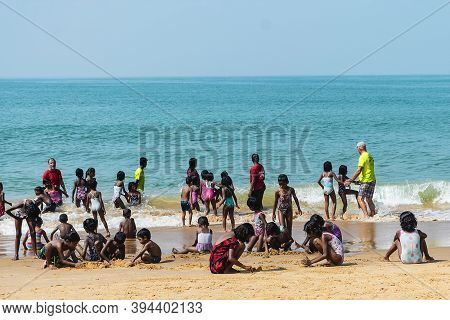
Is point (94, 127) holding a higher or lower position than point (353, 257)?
higher

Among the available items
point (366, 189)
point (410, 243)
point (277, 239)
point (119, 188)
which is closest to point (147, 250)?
point (277, 239)

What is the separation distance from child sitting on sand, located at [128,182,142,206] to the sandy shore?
6699 mm

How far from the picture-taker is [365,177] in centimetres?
1634

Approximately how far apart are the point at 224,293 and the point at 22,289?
2639mm

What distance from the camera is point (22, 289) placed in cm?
936

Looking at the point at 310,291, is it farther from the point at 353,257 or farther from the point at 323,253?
the point at 353,257

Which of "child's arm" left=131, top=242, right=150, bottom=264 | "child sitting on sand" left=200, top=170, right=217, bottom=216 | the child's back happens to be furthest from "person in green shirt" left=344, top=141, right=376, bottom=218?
"child's arm" left=131, top=242, right=150, bottom=264

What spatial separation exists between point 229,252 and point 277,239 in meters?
2.53

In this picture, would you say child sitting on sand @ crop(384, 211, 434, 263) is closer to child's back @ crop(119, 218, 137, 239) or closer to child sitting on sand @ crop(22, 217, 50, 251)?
child's back @ crop(119, 218, 137, 239)

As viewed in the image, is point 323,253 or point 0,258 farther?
point 0,258

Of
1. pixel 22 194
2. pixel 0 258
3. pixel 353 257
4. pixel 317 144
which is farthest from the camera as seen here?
pixel 317 144

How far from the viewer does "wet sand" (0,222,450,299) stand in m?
8.73
